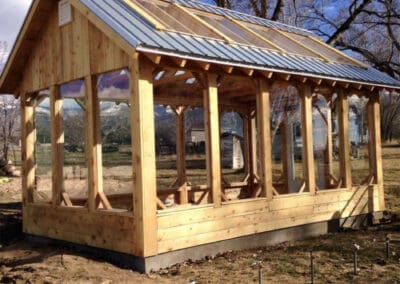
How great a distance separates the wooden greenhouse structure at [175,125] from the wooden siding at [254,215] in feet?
0.07

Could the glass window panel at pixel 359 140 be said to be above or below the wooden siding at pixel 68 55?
below

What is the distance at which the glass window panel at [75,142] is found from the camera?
8773mm

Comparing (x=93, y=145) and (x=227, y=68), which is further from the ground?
(x=227, y=68)

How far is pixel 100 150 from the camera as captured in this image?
8297 millimetres

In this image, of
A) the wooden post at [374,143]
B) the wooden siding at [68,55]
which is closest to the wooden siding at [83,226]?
the wooden siding at [68,55]

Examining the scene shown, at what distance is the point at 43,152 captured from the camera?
9.78 m

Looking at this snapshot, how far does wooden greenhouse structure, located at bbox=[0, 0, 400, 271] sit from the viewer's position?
7598 millimetres

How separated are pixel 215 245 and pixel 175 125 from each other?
12.0 ft

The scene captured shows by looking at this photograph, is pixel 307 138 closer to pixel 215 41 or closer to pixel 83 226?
pixel 215 41

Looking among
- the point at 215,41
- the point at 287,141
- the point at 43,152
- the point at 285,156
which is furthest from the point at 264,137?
the point at 43,152

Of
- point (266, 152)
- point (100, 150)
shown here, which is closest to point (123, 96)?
point (100, 150)

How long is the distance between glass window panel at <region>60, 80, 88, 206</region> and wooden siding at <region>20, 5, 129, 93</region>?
26 centimetres

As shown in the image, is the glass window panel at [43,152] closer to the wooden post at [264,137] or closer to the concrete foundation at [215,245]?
the concrete foundation at [215,245]

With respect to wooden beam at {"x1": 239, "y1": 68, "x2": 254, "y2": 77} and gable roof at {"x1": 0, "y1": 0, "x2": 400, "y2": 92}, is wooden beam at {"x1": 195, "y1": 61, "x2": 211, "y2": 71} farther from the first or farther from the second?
wooden beam at {"x1": 239, "y1": 68, "x2": 254, "y2": 77}
